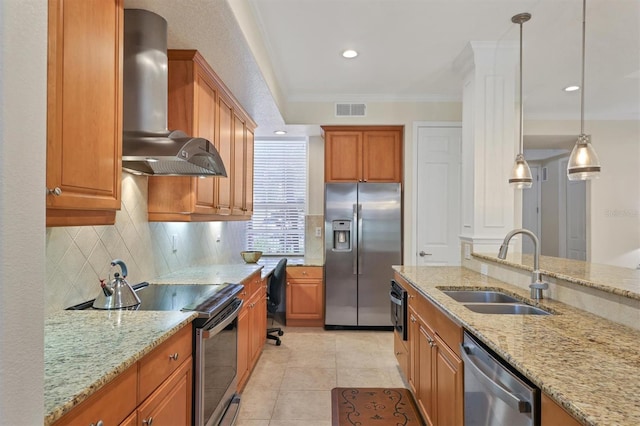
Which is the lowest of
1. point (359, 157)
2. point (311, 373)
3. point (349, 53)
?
point (311, 373)

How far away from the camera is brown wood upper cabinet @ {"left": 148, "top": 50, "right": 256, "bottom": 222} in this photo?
7.74ft

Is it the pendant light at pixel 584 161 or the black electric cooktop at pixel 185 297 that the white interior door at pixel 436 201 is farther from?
the black electric cooktop at pixel 185 297

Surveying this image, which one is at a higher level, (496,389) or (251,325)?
(496,389)

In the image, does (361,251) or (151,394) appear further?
Answer: (361,251)

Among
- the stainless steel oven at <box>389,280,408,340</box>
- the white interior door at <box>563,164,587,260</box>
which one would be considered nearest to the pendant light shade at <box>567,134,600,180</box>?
the stainless steel oven at <box>389,280,408,340</box>

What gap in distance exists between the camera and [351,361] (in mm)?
3404

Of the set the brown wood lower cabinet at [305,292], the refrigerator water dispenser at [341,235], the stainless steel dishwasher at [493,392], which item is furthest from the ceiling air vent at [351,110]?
the stainless steel dishwasher at [493,392]

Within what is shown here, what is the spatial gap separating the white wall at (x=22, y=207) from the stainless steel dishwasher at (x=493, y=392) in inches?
48.5

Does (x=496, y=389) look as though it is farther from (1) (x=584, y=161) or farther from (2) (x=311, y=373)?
(2) (x=311, y=373)

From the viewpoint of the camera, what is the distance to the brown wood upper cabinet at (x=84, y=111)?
118cm

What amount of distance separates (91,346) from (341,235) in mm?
3263

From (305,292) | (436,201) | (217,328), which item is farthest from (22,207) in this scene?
(436,201)

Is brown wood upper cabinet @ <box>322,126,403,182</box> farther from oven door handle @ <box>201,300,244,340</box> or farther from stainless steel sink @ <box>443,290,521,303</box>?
oven door handle @ <box>201,300,244,340</box>

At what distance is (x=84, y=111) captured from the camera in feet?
4.35
